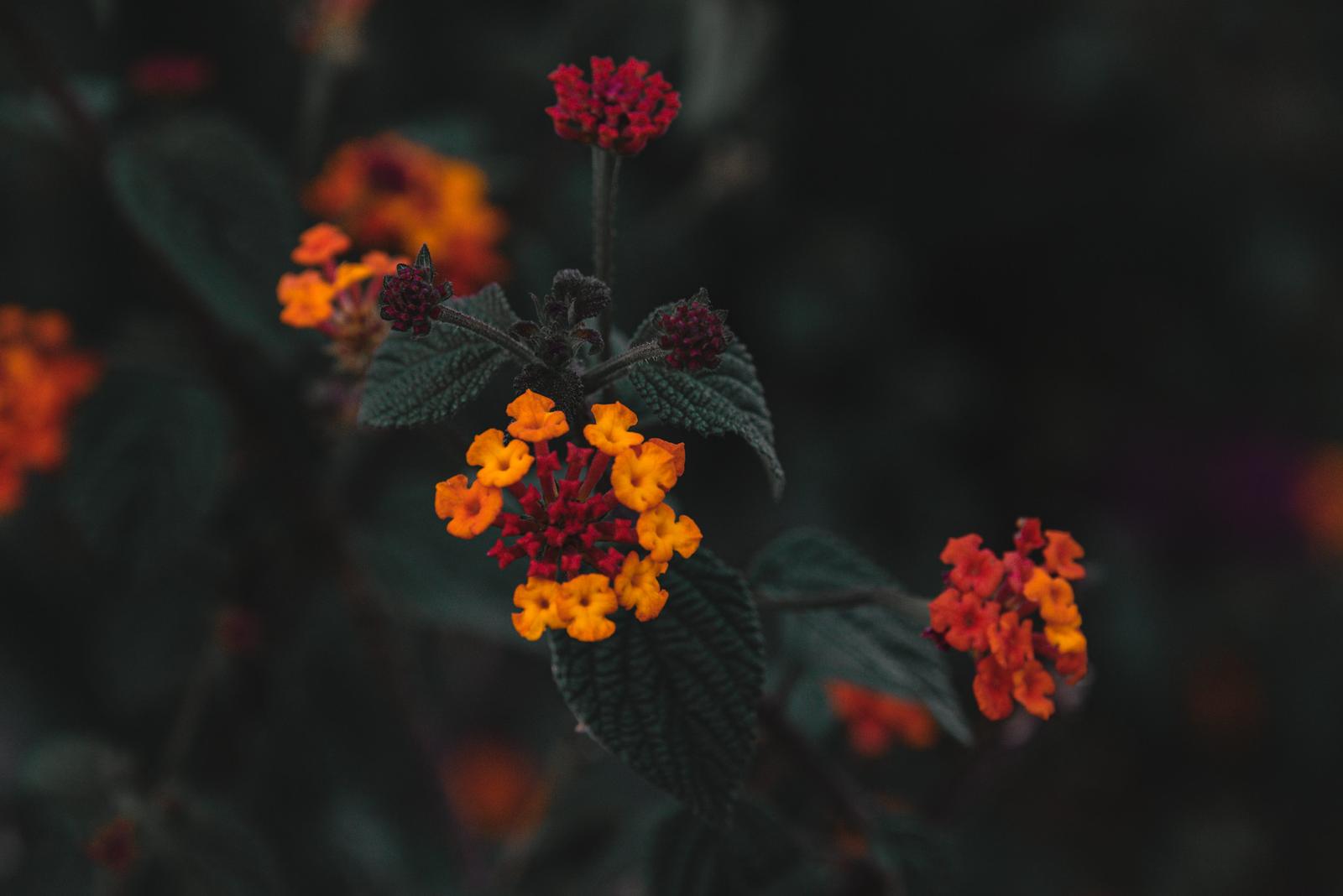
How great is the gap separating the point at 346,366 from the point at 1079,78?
1.36 m

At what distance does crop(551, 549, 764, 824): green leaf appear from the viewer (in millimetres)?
534

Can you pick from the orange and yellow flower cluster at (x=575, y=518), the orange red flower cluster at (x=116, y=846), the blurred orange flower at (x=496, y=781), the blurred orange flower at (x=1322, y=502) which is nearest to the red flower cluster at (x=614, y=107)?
the orange and yellow flower cluster at (x=575, y=518)

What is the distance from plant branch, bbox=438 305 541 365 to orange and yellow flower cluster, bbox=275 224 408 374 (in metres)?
0.10

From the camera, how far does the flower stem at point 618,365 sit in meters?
0.52

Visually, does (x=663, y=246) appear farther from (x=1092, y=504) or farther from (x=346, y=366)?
(x=1092, y=504)

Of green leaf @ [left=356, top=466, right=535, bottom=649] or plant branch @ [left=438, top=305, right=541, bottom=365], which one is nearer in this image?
plant branch @ [left=438, top=305, right=541, bottom=365]

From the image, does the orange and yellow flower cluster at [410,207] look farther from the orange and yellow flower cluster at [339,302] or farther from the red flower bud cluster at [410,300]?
the red flower bud cluster at [410,300]

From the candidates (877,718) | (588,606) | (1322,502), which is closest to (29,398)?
(588,606)

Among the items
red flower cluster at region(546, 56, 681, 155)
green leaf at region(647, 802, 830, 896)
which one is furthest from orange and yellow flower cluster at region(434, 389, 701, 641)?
green leaf at region(647, 802, 830, 896)

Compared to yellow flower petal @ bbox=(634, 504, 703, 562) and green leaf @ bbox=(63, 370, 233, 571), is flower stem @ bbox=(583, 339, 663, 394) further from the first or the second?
green leaf @ bbox=(63, 370, 233, 571)

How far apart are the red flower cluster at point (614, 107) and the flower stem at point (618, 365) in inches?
3.8

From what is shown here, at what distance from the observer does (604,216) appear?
58 centimetres

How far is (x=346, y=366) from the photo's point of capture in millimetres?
643

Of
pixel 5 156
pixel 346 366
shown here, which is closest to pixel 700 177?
pixel 5 156
